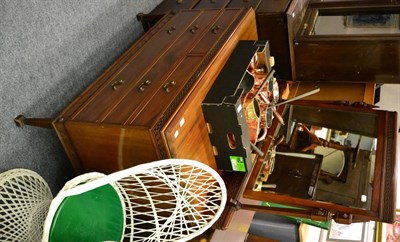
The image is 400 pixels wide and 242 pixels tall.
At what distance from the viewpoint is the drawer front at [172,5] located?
192cm

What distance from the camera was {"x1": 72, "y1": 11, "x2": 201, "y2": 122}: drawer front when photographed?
4.08ft

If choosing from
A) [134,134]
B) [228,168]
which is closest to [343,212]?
[228,168]

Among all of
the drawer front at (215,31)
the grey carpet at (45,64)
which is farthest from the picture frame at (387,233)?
the grey carpet at (45,64)

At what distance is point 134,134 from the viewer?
3.70ft

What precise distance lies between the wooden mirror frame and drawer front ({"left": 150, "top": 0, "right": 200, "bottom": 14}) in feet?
2.66

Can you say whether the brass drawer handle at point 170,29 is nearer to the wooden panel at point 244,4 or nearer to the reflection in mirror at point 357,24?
the wooden panel at point 244,4

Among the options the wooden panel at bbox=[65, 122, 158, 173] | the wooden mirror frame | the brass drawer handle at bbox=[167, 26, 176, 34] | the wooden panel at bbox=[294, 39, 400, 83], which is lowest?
the wooden mirror frame

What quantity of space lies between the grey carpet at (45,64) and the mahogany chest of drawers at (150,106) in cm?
21

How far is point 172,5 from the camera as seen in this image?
1976 millimetres

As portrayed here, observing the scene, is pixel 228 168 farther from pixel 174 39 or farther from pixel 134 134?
pixel 174 39

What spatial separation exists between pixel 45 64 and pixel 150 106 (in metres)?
0.53

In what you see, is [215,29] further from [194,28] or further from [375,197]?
[375,197]

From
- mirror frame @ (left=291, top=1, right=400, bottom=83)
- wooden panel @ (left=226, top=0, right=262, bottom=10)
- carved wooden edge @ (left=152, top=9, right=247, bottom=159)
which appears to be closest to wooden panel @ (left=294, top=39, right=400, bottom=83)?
mirror frame @ (left=291, top=1, right=400, bottom=83)

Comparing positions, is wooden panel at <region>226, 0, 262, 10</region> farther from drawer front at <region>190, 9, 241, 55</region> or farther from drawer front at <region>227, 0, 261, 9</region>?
drawer front at <region>190, 9, 241, 55</region>
